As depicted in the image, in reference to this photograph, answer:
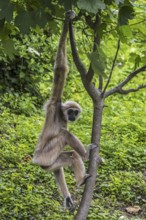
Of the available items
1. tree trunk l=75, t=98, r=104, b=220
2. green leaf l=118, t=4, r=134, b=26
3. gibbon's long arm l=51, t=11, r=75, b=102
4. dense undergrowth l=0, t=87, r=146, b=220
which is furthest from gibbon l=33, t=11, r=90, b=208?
green leaf l=118, t=4, r=134, b=26

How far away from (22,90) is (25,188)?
499cm

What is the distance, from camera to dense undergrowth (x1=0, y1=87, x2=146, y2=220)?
23.9ft

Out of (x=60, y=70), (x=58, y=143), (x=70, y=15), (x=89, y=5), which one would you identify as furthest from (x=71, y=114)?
(x=89, y=5)

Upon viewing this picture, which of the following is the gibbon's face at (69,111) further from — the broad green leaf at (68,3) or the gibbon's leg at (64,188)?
the broad green leaf at (68,3)

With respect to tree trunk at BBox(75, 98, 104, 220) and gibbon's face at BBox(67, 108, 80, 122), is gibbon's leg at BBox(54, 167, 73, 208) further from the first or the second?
tree trunk at BBox(75, 98, 104, 220)

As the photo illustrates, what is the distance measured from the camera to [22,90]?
12547 mm

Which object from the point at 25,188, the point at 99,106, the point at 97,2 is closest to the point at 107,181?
the point at 25,188

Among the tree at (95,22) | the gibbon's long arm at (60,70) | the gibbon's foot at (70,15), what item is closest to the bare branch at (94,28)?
the tree at (95,22)

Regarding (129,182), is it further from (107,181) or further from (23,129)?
(23,129)

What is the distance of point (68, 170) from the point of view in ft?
29.1

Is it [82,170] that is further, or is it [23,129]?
[23,129]

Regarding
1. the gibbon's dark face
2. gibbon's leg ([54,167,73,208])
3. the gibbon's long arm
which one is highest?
the gibbon's long arm

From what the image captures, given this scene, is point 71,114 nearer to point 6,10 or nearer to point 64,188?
point 64,188

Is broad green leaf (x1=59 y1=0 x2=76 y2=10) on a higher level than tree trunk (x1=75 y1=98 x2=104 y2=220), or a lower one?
higher
